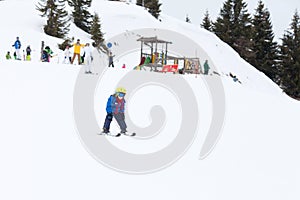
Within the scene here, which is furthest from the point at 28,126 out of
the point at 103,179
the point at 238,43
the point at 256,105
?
the point at 238,43

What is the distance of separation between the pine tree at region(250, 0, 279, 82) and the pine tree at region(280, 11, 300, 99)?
5.69 ft

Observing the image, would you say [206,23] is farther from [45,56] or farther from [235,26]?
[45,56]

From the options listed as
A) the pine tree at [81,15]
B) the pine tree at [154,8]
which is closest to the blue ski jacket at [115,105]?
the pine tree at [81,15]

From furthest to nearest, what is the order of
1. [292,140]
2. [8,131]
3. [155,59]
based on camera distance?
[155,59], [292,140], [8,131]

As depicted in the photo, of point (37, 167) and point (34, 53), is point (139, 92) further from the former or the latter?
point (34, 53)

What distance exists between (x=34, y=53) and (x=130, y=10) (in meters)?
22.7

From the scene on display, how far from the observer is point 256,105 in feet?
55.4

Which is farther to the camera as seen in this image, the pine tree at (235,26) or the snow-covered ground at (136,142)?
the pine tree at (235,26)

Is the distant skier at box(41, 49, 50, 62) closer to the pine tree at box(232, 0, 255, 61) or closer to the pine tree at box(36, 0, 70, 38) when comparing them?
the pine tree at box(36, 0, 70, 38)

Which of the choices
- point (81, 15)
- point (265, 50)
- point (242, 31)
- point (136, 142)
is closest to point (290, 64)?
point (265, 50)

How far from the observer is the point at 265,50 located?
161 feet

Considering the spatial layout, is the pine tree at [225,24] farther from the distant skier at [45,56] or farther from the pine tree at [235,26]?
the distant skier at [45,56]

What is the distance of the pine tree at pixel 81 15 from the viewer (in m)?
45.4

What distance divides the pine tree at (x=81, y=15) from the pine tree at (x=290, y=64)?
23.3 meters
